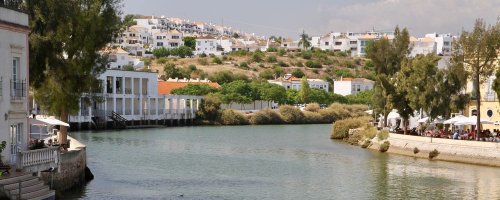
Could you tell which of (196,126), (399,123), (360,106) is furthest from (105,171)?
(360,106)

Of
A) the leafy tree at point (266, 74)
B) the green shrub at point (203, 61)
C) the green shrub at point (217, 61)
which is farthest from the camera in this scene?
the green shrub at point (217, 61)

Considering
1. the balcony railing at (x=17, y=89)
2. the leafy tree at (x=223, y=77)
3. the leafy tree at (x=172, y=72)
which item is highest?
the leafy tree at (x=172, y=72)

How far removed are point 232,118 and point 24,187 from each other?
85485 mm

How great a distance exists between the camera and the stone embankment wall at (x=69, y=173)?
3008 cm

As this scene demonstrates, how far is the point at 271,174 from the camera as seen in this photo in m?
42.8

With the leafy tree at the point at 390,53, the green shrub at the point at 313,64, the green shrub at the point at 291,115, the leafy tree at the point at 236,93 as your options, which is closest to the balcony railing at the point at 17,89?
the leafy tree at the point at 390,53

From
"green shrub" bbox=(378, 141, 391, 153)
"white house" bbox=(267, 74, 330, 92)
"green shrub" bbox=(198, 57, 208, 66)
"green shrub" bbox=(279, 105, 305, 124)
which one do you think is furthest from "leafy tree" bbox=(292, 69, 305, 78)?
"green shrub" bbox=(378, 141, 391, 153)

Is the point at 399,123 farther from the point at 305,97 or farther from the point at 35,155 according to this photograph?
the point at 305,97

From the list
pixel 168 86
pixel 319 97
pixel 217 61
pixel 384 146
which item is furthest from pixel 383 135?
pixel 217 61

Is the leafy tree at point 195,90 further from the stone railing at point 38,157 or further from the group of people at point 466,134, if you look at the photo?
the stone railing at point 38,157

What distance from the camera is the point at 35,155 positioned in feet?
91.1

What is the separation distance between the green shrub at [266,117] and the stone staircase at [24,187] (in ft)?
285

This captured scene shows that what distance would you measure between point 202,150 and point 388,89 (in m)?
15.7

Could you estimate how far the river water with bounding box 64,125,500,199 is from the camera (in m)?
34.8
